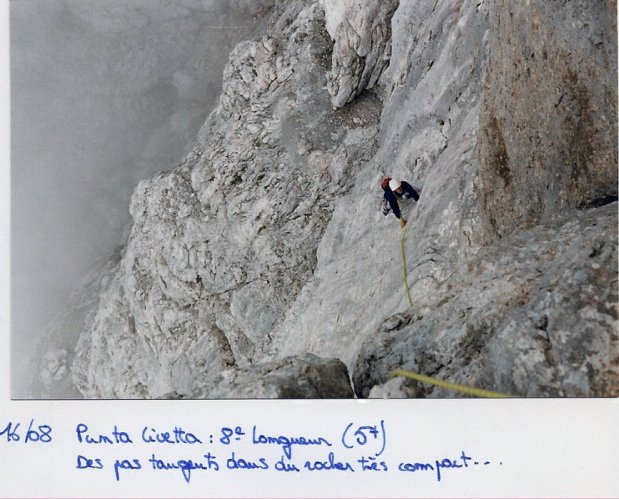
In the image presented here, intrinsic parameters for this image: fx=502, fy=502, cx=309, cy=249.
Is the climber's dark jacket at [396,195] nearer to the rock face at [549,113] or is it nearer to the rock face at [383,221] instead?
the rock face at [383,221]

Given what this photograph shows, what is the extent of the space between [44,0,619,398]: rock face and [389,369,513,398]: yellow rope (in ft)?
0.27

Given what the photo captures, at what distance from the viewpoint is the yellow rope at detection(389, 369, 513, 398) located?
189 inches

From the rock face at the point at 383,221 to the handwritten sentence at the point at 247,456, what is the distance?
51cm

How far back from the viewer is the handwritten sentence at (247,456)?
553 cm

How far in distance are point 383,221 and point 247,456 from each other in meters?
6.69

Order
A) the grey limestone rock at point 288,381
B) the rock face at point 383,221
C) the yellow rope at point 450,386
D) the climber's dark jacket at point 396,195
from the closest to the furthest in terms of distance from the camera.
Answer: the yellow rope at point 450,386
the rock face at point 383,221
the grey limestone rock at point 288,381
the climber's dark jacket at point 396,195

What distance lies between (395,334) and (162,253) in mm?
14873

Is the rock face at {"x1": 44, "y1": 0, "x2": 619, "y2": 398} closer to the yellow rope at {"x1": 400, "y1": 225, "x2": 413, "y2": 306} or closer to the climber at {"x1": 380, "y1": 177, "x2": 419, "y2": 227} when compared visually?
the yellow rope at {"x1": 400, "y1": 225, "x2": 413, "y2": 306}

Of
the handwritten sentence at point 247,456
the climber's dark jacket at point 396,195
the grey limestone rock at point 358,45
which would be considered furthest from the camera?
the grey limestone rock at point 358,45

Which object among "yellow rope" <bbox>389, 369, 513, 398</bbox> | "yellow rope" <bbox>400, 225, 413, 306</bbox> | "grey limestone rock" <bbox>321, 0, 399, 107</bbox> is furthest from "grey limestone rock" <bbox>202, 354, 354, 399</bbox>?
"grey limestone rock" <bbox>321, 0, 399, 107</bbox>

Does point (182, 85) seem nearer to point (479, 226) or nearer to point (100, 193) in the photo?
point (100, 193)

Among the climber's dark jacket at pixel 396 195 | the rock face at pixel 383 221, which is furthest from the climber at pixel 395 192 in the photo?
the rock face at pixel 383 221

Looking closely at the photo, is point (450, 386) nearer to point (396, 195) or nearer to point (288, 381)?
point (288, 381)

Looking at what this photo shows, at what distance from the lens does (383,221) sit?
1120cm
